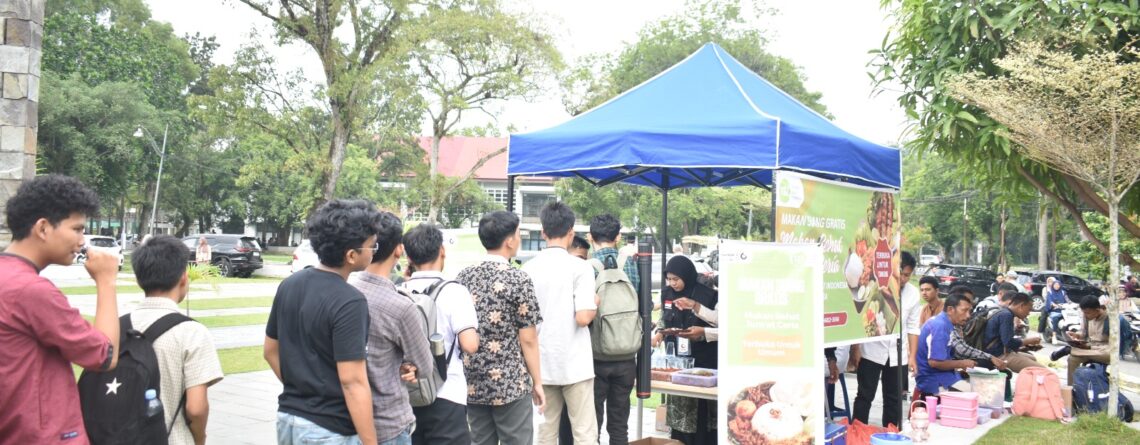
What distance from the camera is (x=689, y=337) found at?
20.4 feet

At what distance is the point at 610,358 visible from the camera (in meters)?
5.11

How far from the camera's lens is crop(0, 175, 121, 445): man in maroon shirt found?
243 cm

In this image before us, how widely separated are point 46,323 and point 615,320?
318 centimetres

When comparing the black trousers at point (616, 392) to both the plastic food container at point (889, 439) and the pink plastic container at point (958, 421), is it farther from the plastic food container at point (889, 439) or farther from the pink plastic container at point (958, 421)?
the pink plastic container at point (958, 421)

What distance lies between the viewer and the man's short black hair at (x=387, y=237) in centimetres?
338

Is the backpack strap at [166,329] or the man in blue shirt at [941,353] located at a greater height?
the backpack strap at [166,329]

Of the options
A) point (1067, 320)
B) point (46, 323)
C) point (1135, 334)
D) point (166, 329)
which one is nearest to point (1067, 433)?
point (166, 329)

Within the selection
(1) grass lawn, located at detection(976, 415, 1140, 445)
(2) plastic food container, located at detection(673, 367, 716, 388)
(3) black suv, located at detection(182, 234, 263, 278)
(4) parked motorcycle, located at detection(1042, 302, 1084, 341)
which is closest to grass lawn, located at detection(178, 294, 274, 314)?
(3) black suv, located at detection(182, 234, 263, 278)

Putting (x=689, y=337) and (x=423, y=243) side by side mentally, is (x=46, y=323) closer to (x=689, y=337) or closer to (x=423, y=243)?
→ (x=423, y=243)

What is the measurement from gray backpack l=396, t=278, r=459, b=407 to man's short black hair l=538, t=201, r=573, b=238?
1.04m

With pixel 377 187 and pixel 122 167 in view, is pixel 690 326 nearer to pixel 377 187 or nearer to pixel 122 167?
pixel 122 167

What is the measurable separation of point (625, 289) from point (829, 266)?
1.58 m

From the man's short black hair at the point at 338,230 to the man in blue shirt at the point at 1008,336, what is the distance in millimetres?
7711

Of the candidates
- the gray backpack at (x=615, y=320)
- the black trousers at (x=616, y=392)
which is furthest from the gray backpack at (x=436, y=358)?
the black trousers at (x=616, y=392)
